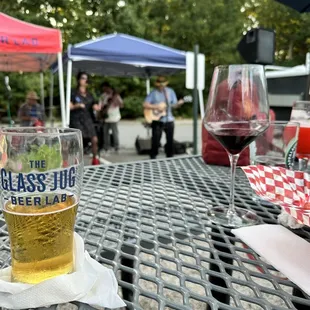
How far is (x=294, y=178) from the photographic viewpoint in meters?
0.60

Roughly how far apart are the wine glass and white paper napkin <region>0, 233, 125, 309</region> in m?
0.28

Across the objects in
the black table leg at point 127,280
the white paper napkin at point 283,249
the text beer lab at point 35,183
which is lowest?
the black table leg at point 127,280

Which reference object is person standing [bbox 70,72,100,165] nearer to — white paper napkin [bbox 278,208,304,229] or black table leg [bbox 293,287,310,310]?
white paper napkin [bbox 278,208,304,229]

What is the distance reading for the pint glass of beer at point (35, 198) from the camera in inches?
14.7

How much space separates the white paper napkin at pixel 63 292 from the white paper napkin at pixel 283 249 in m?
0.20

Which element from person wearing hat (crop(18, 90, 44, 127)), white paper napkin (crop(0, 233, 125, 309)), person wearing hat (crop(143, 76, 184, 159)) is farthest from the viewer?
person wearing hat (crop(18, 90, 44, 127))

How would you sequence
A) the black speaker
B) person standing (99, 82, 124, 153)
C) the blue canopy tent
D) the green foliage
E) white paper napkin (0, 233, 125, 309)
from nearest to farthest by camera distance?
1. white paper napkin (0, 233, 125, 309)
2. the black speaker
3. the blue canopy tent
4. person standing (99, 82, 124, 153)
5. the green foliage

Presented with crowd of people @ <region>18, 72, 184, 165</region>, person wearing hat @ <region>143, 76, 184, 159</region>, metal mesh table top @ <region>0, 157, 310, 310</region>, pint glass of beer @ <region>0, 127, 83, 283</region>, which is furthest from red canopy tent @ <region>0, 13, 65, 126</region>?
pint glass of beer @ <region>0, 127, 83, 283</region>

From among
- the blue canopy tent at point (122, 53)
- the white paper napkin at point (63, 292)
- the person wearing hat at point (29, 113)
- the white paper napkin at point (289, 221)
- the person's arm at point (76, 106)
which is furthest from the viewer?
the person wearing hat at point (29, 113)

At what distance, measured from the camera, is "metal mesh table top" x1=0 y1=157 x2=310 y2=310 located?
0.39 meters

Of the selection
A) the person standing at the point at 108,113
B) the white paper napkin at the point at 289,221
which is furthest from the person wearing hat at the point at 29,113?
the white paper napkin at the point at 289,221

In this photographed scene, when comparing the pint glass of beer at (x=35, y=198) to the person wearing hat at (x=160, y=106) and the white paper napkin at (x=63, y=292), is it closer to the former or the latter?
the white paper napkin at (x=63, y=292)

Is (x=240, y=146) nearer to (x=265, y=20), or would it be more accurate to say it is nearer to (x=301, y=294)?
(x=301, y=294)

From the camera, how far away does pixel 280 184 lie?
0.61 metres
